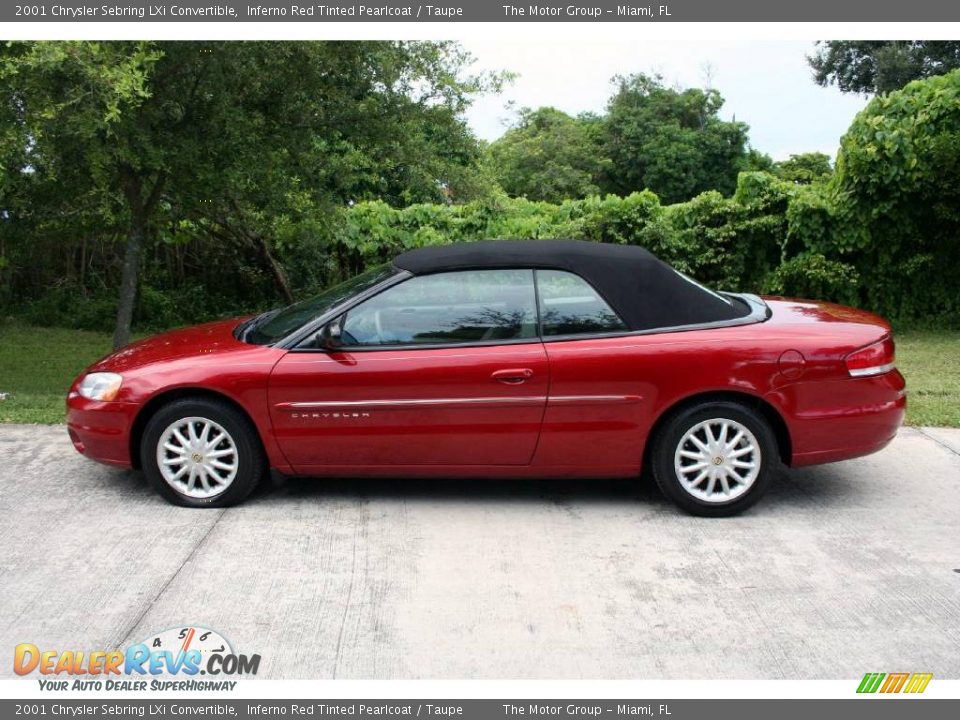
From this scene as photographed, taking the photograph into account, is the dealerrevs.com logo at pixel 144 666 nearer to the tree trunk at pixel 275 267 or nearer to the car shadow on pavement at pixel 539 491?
the car shadow on pavement at pixel 539 491

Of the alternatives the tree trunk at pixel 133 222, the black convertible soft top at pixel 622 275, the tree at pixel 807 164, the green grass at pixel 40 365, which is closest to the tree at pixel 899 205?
the black convertible soft top at pixel 622 275

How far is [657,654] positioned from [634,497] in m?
1.90

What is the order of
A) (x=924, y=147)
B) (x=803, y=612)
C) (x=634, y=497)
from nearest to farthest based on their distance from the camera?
(x=803, y=612) → (x=634, y=497) → (x=924, y=147)

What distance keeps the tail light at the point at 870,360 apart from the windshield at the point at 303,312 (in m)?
2.57

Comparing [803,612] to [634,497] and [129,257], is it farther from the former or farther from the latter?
[129,257]

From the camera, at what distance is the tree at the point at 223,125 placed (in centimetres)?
694

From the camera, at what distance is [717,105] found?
40094mm

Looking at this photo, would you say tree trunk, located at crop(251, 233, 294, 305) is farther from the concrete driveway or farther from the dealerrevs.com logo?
the dealerrevs.com logo

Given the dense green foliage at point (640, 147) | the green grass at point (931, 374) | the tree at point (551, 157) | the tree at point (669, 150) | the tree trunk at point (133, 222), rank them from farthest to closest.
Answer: the tree at point (669, 150)
the dense green foliage at point (640, 147)
the tree at point (551, 157)
the tree trunk at point (133, 222)
the green grass at point (931, 374)

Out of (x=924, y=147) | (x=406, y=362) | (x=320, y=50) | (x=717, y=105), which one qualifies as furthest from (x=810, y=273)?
(x=717, y=105)

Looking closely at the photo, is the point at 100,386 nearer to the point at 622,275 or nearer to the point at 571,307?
the point at 571,307

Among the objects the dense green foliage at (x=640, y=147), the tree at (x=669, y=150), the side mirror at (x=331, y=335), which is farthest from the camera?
the tree at (x=669, y=150)

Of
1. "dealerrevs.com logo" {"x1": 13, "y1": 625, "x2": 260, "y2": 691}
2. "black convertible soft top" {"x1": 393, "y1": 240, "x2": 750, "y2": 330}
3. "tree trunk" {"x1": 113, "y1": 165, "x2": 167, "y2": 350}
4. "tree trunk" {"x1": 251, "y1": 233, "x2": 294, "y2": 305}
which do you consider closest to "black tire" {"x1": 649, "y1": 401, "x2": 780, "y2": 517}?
"black convertible soft top" {"x1": 393, "y1": 240, "x2": 750, "y2": 330}

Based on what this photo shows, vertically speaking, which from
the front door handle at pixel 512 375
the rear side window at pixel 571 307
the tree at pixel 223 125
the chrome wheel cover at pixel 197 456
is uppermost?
the tree at pixel 223 125
